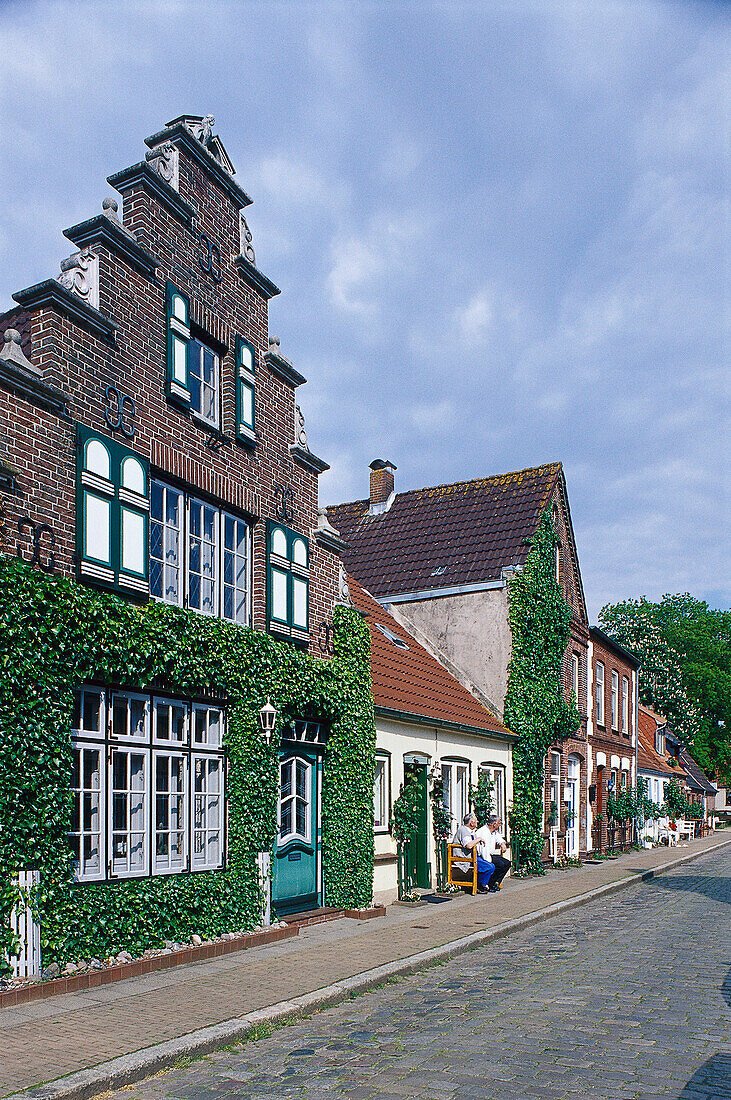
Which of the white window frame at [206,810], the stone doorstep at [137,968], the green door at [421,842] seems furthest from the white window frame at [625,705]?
the white window frame at [206,810]

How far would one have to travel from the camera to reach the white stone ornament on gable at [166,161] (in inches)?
490

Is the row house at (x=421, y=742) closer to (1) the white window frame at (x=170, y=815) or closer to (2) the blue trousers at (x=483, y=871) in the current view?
(2) the blue trousers at (x=483, y=871)

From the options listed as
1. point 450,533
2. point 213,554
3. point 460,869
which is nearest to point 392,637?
point 450,533

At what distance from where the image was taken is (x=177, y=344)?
12.1 meters

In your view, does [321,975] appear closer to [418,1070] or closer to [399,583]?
[418,1070]

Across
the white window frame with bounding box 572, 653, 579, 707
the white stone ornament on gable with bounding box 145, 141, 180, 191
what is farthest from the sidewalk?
the white window frame with bounding box 572, 653, 579, 707

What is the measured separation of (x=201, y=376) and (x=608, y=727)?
909 inches

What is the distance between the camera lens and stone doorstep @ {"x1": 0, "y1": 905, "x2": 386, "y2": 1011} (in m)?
8.61

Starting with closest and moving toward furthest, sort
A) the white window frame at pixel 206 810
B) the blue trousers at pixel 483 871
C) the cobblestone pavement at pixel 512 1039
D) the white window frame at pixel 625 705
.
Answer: the cobblestone pavement at pixel 512 1039, the white window frame at pixel 206 810, the blue trousers at pixel 483 871, the white window frame at pixel 625 705

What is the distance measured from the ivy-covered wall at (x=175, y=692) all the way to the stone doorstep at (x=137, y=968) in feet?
0.76

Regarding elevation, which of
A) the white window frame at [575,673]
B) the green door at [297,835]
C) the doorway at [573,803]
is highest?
the white window frame at [575,673]

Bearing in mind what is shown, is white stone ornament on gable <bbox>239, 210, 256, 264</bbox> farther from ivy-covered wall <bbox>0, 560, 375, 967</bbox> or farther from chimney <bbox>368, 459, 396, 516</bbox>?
chimney <bbox>368, 459, 396, 516</bbox>

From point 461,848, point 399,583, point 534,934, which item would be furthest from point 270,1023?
point 399,583

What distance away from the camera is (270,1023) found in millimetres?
8164
